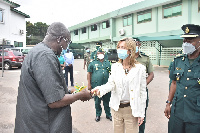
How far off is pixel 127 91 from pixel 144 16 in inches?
769

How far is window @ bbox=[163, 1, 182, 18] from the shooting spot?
55.0 feet

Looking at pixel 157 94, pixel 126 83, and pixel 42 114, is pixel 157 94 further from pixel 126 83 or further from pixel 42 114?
pixel 42 114

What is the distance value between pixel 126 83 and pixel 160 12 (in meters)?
18.0

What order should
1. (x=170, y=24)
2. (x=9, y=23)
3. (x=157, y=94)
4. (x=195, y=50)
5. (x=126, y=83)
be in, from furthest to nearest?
(x=9, y=23) < (x=170, y=24) < (x=157, y=94) < (x=126, y=83) < (x=195, y=50)

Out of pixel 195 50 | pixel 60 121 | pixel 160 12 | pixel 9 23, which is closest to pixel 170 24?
pixel 160 12

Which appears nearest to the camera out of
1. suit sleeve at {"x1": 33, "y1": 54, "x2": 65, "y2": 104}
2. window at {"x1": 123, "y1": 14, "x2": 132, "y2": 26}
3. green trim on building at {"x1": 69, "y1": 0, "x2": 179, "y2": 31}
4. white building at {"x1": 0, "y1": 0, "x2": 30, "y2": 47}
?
suit sleeve at {"x1": 33, "y1": 54, "x2": 65, "y2": 104}

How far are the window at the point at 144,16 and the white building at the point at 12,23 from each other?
16257 mm

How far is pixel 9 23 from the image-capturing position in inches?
989

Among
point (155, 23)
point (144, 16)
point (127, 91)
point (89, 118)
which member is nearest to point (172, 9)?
point (155, 23)

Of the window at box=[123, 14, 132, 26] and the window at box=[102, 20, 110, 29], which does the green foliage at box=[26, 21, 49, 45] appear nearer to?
the window at box=[102, 20, 110, 29]

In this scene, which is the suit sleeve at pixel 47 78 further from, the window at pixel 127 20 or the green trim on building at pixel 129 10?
the window at pixel 127 20

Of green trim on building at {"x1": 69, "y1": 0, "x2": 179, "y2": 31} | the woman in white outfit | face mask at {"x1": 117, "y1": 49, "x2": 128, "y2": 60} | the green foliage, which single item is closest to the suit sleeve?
the woman in white outfit

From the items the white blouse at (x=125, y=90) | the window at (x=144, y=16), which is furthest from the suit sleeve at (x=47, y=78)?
the window at (x=144, y=16)

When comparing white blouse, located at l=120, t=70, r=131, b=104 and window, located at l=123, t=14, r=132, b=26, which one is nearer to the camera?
white blouse, located at l=120, t=70, r=131, b=104
